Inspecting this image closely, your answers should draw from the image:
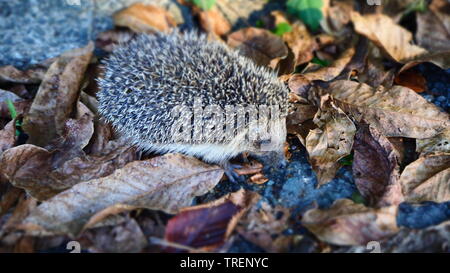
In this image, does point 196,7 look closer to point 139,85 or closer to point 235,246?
point 139,85

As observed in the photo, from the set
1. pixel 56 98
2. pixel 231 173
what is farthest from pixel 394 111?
pixel 56 98

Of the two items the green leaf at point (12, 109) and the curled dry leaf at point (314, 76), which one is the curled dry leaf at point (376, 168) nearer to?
the curled dry leaf at point (314, 76)

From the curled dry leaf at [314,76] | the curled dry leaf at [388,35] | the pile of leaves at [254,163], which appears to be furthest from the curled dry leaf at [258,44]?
the curled dry leaf at [388,35]

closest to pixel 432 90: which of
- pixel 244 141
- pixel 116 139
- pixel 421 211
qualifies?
pixel 421 211

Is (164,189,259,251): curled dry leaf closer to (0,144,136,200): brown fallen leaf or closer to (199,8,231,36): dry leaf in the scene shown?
(0,144,136,200): brown fallen leaf

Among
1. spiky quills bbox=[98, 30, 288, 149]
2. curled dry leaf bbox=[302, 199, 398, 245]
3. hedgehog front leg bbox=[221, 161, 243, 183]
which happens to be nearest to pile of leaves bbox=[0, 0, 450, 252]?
curled dry leaf bbox=[302, 199, 398, 245]
